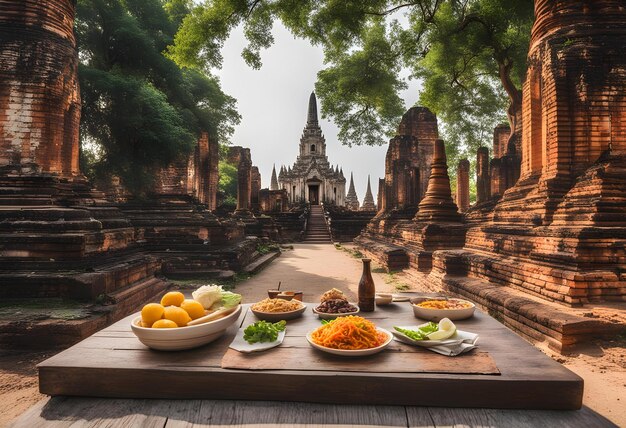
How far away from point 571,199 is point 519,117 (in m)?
9.27

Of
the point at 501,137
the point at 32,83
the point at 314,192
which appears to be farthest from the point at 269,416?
the point at 314,192

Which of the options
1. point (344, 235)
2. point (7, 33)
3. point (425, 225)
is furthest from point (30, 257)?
point (344, 235)

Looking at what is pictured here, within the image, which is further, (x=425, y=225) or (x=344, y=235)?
(x=344, y=235)

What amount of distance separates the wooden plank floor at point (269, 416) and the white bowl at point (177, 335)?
0.84 feet

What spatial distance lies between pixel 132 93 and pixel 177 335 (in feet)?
35.0

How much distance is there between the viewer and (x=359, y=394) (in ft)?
5.06

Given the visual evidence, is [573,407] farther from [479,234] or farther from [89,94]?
[89,94]

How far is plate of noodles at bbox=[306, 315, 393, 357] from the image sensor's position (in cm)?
168

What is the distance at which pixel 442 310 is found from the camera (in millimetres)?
2264

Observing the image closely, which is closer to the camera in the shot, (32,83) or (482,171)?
(32,83)

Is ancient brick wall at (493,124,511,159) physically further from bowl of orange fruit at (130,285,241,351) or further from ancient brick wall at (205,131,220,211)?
bowl of orange fruit at (130,285,241,351)

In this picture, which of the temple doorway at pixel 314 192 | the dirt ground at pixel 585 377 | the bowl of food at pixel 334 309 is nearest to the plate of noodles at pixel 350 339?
the bowl of food at pixel 334 309

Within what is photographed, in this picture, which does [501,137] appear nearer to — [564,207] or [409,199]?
[409,199]

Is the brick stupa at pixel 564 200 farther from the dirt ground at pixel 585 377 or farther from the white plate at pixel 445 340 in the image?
the white plate at pixel 445 340
